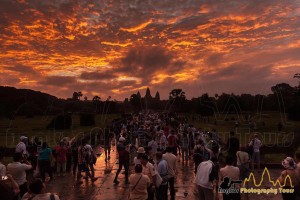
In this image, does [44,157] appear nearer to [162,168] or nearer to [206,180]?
[162,168]

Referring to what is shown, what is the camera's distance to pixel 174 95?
167 metres

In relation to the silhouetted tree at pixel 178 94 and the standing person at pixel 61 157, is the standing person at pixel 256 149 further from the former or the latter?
the silhouetted tree at pixel 178 94

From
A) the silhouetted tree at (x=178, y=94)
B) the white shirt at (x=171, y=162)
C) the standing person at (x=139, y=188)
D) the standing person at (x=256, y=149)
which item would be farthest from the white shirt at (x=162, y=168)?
the silhouetted tree at (x=178, y=94)

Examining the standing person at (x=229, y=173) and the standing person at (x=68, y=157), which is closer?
the standing person at (x=229, y=173)

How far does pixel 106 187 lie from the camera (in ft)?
39.5

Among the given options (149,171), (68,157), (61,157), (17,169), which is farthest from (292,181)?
(68,157)

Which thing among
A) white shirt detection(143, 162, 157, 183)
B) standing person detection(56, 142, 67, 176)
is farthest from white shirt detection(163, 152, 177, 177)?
standing person detection(56, 142, 67, 176)

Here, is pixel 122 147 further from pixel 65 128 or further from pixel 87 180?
pixel 65 128

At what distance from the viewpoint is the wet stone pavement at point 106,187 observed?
1071 centimetres

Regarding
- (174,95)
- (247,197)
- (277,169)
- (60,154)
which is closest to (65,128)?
(60,154)

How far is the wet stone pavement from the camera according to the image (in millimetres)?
10705

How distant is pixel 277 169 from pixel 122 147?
759 cm

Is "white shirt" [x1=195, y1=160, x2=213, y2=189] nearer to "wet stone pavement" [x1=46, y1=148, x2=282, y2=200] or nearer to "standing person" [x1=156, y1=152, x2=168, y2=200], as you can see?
"standing person" [x1=156, y1=152, x2=168, y2=200]

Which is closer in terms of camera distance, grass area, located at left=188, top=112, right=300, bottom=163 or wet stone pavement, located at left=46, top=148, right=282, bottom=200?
wet stone pavement, located at left=46, top=148, right=282, bottom=200
